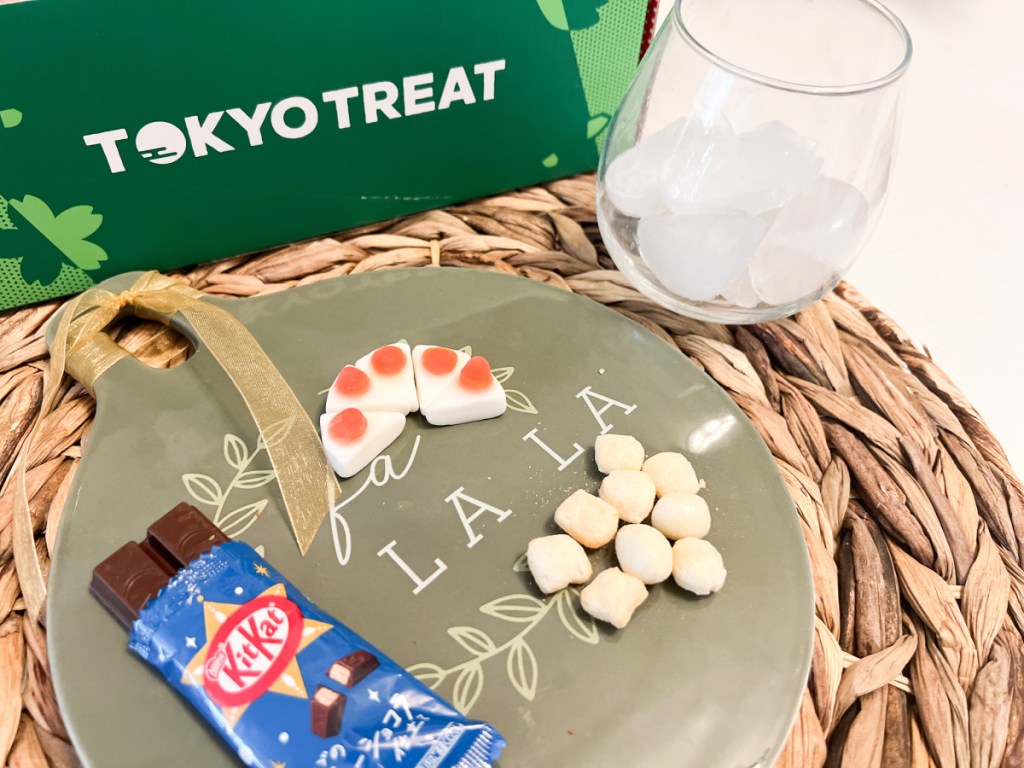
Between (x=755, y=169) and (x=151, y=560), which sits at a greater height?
(x=755, y=169)

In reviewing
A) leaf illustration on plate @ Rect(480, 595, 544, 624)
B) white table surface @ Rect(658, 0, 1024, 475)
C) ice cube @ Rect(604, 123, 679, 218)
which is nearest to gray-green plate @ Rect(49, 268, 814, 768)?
leaf illustration on plate @ Rect(480, 595, 544, 624)

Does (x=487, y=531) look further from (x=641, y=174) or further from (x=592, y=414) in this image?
(x=641, y=174)

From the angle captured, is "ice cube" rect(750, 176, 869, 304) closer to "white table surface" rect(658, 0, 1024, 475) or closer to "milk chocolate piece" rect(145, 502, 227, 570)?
"white table surface" rect(658, 0, 1024, 475)

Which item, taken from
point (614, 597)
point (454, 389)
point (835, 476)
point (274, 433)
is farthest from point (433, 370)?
point (835, 476)

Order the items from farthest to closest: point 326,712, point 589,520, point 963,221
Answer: point 963,221
point 589,520
point 326,712

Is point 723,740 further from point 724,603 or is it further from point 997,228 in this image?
point 997,228
